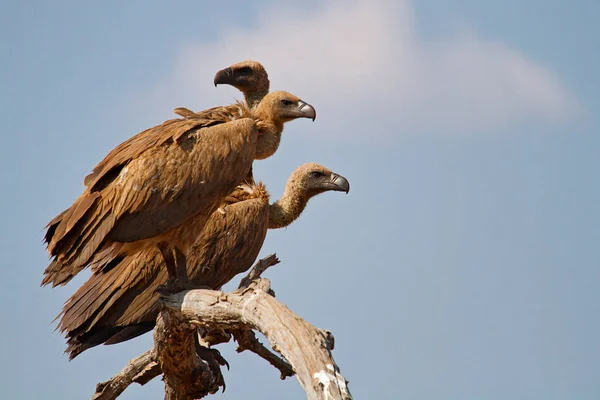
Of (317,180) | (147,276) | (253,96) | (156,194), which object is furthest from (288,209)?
(156,194)

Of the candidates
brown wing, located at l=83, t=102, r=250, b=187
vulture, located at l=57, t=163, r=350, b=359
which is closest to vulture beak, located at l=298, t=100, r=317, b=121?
vulture, located at l=57, t=163, r=350, b=359

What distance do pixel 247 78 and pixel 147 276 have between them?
3.02m

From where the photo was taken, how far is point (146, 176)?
22.7 feet

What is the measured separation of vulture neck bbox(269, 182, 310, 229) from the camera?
10134 mm

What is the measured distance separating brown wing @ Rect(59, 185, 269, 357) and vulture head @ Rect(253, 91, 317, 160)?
0.70 meters

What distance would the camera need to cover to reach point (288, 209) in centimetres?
1019

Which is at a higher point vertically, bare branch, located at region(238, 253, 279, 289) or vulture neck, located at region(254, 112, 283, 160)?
vulture neck, located at region(254, 112, 283, 160)

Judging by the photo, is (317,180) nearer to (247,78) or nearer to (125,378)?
(247,78)

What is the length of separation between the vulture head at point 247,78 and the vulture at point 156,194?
312cm

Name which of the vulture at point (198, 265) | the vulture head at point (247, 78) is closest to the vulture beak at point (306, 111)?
the vulture at point (198, 265)

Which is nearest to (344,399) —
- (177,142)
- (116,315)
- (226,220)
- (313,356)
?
(313,356)

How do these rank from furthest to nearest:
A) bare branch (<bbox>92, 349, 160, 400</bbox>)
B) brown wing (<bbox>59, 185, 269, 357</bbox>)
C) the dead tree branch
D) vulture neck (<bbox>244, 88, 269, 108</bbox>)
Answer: vulture neck (<bbox>244, 88, 269, 108</bbox>)
brown wing (<bbox>59, 185, 269, 357</bbox>)
bare branch (<bbox>92, 349, 160, 400</bbox>)
the dead tree branch

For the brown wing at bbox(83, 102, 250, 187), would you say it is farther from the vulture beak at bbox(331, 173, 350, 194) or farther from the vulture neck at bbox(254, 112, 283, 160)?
the vulture beak at bbox(331, 173, 350, 194)

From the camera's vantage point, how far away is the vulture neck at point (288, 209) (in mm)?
10134
